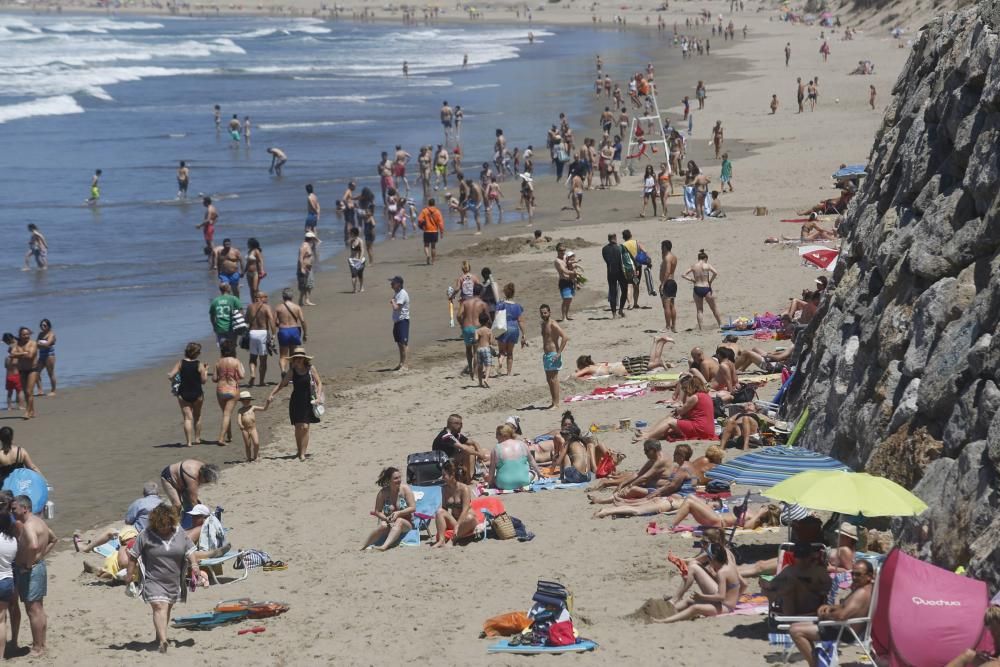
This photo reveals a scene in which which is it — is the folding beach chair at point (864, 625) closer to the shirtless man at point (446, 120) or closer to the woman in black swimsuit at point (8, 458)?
the woman in black swimsuit at point (8, 458)

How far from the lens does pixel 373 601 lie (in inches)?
436

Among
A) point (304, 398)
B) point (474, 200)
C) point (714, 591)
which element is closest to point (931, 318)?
point (714, 591)

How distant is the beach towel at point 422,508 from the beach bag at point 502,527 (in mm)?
708

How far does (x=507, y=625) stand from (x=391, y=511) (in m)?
3.05

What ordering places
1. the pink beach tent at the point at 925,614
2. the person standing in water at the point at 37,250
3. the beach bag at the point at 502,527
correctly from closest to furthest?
the pink beach tent at the point at 925,614 < the beach bag at the point at 502,527 < the person standing in water at the point at 37,250

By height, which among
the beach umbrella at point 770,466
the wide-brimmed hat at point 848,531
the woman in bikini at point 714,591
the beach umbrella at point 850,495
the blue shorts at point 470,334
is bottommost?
the blue shorts at point 470,334

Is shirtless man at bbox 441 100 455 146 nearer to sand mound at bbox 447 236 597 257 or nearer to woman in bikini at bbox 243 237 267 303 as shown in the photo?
sand mound at bbox 447 236 597 257

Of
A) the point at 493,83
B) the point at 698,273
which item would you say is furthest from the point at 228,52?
the point at 698,273

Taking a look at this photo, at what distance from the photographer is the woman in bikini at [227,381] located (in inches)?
629

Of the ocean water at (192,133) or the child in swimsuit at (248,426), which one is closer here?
the child in swimsuit at (248,426)

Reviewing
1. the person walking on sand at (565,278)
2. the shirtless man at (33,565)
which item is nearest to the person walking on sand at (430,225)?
the person walking on sand at (565,278)

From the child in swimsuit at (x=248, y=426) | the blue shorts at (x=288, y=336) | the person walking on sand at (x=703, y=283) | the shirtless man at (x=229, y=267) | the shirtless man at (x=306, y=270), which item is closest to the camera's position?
the child in swimsuit at (x=248, y=426)

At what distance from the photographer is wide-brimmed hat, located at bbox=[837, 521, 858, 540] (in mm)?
10039

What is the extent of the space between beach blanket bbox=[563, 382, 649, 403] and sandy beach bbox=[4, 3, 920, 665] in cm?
21
